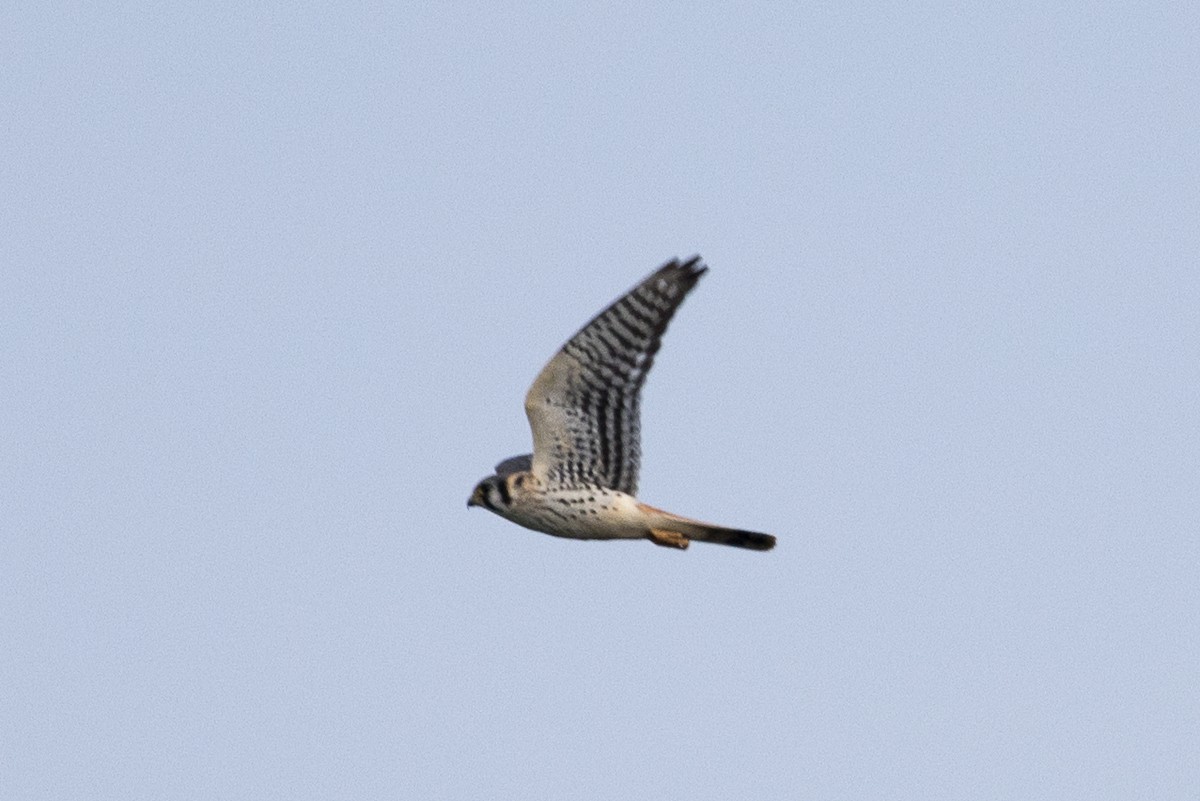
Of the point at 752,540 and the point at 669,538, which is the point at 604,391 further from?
the point at 752,540

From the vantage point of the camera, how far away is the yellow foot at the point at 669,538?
21.4 metres

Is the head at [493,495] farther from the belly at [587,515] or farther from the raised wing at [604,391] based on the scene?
the raised wing at [604,391]

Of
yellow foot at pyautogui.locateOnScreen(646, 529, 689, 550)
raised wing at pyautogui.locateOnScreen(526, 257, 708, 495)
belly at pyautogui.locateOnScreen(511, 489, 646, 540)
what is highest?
raised wing at pyautogui.locateOnScreen(526, 257, 708, 495)

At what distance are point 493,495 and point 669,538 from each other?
1489mm

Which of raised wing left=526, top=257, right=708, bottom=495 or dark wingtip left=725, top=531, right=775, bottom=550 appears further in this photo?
dark wingtip left=725, top=531, right=775, bottom=550

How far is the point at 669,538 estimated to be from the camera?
21422mm

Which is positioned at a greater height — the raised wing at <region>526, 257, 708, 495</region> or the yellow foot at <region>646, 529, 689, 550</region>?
the raised wing at <region>526, 257, 708, 495</region>

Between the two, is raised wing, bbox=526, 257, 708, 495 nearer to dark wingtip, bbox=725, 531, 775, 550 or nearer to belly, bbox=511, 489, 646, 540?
belly, bbox=511, 489, 646, 540

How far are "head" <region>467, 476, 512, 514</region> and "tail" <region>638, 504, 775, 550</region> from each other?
1120mm

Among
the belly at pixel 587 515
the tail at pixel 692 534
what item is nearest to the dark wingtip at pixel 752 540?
the tail at pixel 692 534

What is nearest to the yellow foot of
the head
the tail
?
the tail

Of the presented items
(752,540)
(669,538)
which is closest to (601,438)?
(669,538)

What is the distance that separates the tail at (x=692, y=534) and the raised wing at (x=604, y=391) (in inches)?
12.9

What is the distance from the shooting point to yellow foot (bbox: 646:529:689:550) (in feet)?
70.3
